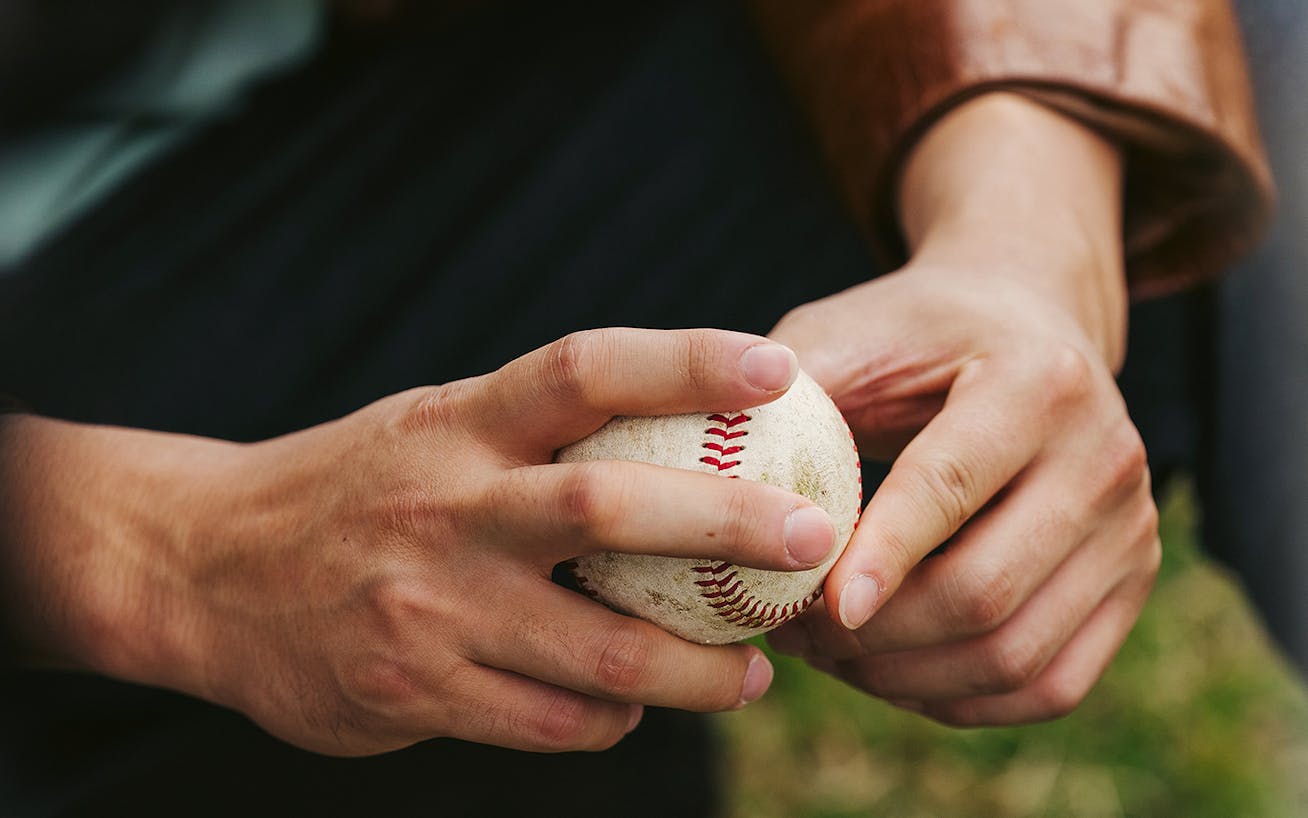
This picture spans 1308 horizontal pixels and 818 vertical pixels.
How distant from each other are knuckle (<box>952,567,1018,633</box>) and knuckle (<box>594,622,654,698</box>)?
31cm

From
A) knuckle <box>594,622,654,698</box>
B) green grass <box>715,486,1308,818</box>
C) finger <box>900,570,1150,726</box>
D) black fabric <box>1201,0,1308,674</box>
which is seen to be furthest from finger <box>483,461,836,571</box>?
green grass <box>715,486,1308,818</box>

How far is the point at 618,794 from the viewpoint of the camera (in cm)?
174

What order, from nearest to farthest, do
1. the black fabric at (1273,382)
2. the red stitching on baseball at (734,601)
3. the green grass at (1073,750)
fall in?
the red stitching on baseball at (734,601), the black fabric at (1273,382), the green grass at (1073,750)

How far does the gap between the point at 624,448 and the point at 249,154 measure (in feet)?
3.30

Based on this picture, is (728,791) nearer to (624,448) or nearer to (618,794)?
(618,794)

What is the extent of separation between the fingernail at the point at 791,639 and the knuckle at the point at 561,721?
0.27m

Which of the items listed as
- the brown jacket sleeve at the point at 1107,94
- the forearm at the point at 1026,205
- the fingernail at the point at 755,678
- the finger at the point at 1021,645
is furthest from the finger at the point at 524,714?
the brown jacket sleeve at the point at 1107,94

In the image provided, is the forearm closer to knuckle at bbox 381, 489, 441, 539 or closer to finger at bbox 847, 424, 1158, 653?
finger at bbox 847, 424, 1158, 653

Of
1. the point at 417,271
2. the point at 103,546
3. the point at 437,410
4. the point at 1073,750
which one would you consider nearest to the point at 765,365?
the point at 437,410

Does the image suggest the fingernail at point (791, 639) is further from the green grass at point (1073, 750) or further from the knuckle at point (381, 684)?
the green grass at point (1073, 750)

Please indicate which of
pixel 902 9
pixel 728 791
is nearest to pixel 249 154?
pixel 902 9

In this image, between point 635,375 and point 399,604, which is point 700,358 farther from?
point 399,604

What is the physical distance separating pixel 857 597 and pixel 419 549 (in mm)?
371

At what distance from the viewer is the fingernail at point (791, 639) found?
4.09ft
